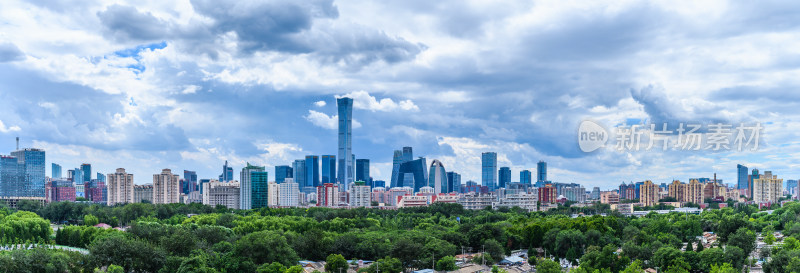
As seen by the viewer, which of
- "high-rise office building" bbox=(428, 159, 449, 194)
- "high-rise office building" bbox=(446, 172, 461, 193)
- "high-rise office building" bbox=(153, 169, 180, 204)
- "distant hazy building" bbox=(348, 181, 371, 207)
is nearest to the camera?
"distant hazy building" bbox=(348, 181, 371, 207)

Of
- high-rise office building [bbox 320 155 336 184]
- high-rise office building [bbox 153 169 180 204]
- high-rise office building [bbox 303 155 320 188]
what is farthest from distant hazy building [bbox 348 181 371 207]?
high-rise office building [bbox 320 155 336 184]

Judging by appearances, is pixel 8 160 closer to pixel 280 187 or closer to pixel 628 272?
pixel 280 187

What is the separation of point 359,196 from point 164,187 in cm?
2305

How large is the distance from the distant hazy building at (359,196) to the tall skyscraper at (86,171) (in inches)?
2609

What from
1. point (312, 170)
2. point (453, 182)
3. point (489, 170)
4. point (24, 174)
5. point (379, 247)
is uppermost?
point (24, 174)

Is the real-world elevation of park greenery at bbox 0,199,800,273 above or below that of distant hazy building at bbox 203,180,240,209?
above

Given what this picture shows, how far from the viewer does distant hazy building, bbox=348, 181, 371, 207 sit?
242ft

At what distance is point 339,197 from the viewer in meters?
83.5

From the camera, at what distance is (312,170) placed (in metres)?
133

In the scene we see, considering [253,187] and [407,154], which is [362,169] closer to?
[407,154]

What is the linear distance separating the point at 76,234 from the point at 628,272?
2495 centimetres

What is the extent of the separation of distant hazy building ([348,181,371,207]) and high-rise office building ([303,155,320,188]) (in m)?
59.2

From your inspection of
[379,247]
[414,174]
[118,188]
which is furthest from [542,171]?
[379,247]

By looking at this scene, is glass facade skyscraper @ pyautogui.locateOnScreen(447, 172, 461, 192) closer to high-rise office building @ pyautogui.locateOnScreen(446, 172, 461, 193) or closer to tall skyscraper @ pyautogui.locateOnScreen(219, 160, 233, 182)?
high-rise office building @ pyautogui.locateOnScreen(446, 172, 461, 193)
